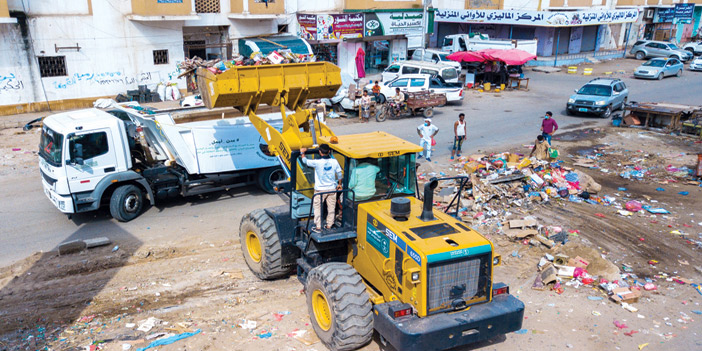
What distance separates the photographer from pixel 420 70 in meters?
25.5

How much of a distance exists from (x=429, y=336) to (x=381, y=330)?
24.7 inches

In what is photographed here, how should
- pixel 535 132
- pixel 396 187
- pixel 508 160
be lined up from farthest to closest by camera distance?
pixel 535 132 < pixel 508 160 < pixel 396 187

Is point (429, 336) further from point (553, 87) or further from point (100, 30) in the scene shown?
point (553, 87)

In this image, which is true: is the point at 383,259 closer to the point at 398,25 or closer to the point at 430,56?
the point at 430,56

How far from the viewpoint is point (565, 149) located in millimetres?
17766

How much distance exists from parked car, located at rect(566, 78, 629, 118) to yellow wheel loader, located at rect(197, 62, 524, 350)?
55.3 feet

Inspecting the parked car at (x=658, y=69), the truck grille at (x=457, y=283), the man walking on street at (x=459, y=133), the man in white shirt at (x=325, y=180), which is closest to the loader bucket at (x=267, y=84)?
the man in white shirt at (x=325, y=180)

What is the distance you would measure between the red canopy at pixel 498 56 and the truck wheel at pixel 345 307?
23.7 meters

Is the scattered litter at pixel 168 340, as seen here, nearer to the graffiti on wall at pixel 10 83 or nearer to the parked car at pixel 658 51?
the graffiti on wall at pixel 10 83

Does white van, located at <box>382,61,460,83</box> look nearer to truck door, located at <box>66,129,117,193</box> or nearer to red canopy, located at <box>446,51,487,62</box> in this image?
red canopy, located at <box>446,51,487,62</box>

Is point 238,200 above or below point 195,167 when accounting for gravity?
below

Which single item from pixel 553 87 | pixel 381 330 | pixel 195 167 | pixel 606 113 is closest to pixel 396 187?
pixel 381 330

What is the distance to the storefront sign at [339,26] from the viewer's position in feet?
93.7

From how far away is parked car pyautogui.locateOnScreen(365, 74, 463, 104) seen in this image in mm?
22969
